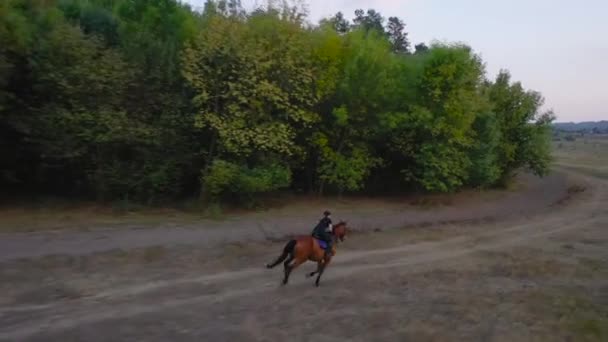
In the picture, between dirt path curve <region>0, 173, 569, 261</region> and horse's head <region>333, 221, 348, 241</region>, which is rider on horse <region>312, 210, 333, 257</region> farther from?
dirt path curve <region>0, 173, 569, 261</region>

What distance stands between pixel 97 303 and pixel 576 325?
10.1 meters

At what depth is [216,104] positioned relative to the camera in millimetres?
23422

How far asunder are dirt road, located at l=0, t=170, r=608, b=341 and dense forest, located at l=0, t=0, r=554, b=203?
19.4ft

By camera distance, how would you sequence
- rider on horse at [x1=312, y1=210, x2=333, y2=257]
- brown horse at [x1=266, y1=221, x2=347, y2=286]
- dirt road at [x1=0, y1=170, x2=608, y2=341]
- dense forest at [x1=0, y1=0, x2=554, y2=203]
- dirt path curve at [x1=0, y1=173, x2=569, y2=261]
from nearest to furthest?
1. dirt road at [x1=0, y1=170, x2=608, y2=341]
2. brown horse at [x1=266, y1=221, x2=347, y2=286]
3. rider on horse at [x1=312, y1=210, x2=333, y2=257]
4. dirt path curve at [x1=0, y1=173, x2=569, y2=261]
5. dense forest at [x1=0, y1=0, x2=554, y2=203]

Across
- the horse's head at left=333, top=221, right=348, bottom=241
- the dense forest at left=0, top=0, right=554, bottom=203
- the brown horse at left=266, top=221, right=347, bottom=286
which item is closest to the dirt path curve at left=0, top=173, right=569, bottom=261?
the dense forest at left=0, top=0, right=554, bottom=203

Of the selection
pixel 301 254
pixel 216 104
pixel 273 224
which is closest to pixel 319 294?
pixel 301 254

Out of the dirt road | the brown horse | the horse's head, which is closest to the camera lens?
the dirt road

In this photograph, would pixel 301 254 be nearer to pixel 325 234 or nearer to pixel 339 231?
pixel 325 234

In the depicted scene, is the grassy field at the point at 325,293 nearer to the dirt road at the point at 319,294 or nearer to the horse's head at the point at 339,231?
the dirt road at the point at 319,294

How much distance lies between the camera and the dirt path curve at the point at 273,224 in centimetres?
1631

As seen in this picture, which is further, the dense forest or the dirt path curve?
the dense forest

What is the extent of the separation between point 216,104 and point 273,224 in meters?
6.03

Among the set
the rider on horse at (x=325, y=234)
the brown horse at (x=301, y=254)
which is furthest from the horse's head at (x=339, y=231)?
the brown horse at (x=301, y=254)

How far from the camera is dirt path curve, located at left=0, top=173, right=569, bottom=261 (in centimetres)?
1631
